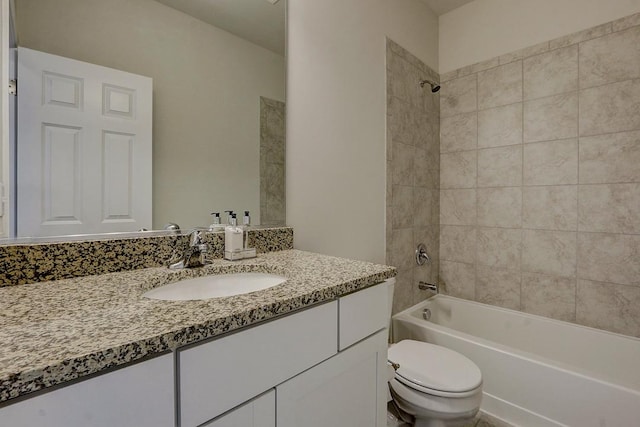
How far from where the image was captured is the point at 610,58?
1.71m

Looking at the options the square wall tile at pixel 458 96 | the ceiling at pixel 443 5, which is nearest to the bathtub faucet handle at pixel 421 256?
the square wall tile at pixel 458 96

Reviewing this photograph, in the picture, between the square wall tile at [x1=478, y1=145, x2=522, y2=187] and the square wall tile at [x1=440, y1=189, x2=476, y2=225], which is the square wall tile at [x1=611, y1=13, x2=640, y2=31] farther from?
the square wall tile at [x1=440, y1=189, x2=476, y2=225]

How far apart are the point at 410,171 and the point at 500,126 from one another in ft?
2.44

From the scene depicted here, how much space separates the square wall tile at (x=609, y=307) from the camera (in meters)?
1.65

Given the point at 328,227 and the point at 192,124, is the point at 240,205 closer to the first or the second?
the point at 192,124

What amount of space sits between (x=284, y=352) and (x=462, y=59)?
256 cm

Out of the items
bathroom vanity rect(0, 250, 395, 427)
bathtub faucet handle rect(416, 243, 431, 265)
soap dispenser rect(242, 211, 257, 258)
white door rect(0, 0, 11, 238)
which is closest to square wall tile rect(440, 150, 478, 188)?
bathtub faucet handle rect(416, 243, 431, 265)

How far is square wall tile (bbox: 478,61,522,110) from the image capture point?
2.05m

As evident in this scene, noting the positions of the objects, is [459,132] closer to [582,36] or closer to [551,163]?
[551,163]

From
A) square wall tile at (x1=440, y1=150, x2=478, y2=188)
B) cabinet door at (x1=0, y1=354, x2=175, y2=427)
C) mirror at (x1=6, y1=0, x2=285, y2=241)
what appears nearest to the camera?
cabinet door at (x1=0, y1=354, x2=175, y2=427)

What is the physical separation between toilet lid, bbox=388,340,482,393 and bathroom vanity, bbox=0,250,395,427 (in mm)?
406

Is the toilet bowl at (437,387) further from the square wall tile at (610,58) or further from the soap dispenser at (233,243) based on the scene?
the square wall tile at (610,58)

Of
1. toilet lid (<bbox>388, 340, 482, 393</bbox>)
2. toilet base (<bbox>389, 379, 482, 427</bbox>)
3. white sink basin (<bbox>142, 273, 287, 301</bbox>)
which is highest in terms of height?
white sink basin (<bbox>142, 273, 287, 301</bbox>)

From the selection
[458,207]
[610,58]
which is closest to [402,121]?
[458,207]
